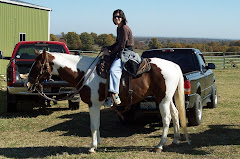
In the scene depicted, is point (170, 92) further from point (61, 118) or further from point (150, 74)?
point (61, 118)

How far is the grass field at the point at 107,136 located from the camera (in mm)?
5828

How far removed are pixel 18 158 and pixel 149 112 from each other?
2.84 meters

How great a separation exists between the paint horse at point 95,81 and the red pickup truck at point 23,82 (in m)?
2.55

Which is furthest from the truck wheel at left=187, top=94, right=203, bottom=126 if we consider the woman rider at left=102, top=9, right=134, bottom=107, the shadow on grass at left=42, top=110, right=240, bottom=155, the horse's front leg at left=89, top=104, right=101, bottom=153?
the horse's front leg at left=89, top=104, right=101, bottom=153

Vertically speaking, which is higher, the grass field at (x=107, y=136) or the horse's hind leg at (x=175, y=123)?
the horse's hind leg at (x=175, y=123)

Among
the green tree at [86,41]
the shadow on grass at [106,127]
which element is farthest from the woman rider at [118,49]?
the green tree at [86,41]

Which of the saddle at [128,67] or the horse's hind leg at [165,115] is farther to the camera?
the horse's hind leg at [165,115]

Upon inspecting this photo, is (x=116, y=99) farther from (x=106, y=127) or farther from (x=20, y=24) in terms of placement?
(x=20, y=24)

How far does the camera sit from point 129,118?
8141mm

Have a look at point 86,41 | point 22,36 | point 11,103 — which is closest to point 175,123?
point 11,103

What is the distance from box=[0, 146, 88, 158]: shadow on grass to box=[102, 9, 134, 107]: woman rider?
99 centimetres

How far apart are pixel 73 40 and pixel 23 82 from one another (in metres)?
33.7

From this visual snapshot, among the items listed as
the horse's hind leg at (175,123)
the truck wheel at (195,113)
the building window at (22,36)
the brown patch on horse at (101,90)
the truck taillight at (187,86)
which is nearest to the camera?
the brown patch on horse at (101,90)

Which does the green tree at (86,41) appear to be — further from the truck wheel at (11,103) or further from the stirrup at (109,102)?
the stirrup at (109,102)
